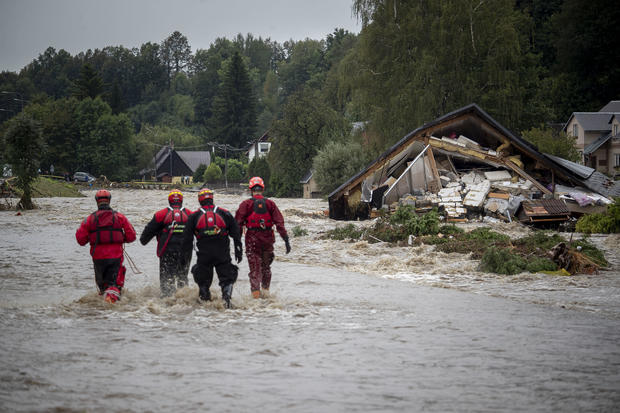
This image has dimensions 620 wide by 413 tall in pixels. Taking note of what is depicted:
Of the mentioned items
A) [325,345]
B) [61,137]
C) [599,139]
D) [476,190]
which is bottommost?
[325,345]

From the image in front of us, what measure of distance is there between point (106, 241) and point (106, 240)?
0.05 ft

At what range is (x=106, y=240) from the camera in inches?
412

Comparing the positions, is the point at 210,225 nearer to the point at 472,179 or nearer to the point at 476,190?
the point at 476,190

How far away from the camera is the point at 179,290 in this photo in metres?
11.0

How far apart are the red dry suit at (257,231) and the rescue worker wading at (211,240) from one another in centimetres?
74

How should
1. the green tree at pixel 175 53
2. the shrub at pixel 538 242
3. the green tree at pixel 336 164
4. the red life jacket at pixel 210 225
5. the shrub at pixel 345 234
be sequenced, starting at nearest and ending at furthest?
the red life jacket at pixel 210 225 → the shrub at pixel 538 242 → the shrub at pixel 345 234 → the green tree at pixel 336 164 → the green tree at pixel 175 53

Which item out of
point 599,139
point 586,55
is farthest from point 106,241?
point 586,55

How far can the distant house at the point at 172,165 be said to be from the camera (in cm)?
11106

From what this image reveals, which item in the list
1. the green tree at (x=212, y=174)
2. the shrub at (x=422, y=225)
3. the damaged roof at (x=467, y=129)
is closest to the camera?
the shrub at (x=422, y=225)

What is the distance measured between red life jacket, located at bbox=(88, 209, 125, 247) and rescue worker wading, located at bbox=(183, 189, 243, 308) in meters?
1.06

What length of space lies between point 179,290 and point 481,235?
1041 cm

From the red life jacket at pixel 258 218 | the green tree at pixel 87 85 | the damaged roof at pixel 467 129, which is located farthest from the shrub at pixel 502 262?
the green tree at pixel 87 85

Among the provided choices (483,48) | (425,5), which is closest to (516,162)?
(483,48)

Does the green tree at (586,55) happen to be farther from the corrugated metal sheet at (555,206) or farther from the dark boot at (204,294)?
the dark boot at (204,294)
